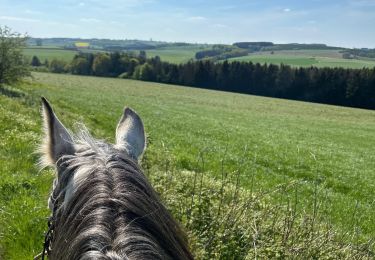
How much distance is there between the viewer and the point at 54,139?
2.57 metres

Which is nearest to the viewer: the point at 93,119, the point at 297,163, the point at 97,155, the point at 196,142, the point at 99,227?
the point at 99,227

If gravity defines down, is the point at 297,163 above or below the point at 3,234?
below

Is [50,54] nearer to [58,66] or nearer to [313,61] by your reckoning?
[58,66]

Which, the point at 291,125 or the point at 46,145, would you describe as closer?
the point at 46,145

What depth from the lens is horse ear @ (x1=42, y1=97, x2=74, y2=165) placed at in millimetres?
2523

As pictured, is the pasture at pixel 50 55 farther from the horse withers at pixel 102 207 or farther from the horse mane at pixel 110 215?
the horse mane at pixel 110 215

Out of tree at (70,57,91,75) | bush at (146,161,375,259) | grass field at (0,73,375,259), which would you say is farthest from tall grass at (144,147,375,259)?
tree at (70,57,91,75)

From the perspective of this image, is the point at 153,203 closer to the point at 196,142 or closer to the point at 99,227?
the point at 99,227

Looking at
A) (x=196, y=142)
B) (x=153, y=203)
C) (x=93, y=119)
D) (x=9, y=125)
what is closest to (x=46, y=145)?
(x=153, y=203)

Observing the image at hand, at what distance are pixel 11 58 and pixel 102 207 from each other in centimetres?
3205

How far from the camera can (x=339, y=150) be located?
25.8m

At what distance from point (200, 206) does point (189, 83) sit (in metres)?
82.5

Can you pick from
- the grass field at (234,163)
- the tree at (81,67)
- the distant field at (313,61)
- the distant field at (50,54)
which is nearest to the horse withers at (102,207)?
the grass field at (234,163)

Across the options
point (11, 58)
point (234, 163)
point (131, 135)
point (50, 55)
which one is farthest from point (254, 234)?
point (50, 55)
